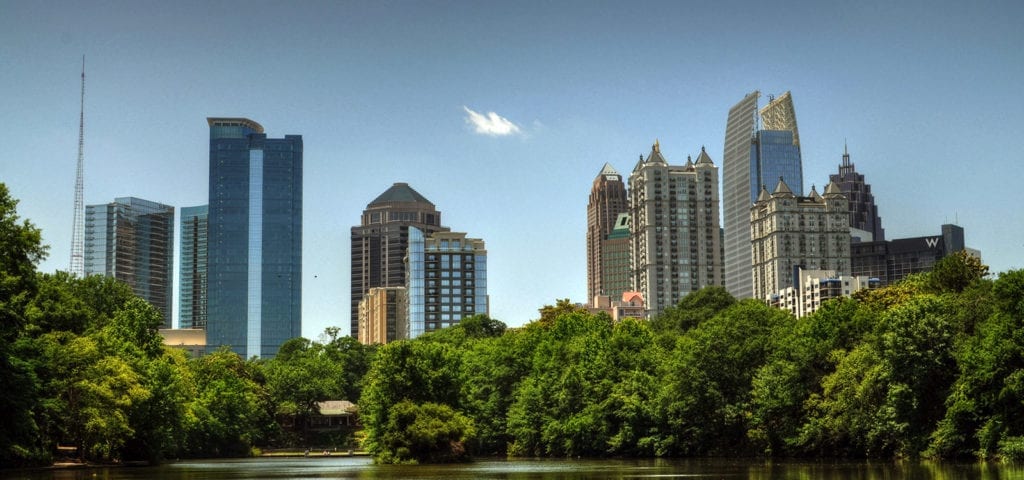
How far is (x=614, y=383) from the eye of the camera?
95.1 m

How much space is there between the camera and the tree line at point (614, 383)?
205 feet

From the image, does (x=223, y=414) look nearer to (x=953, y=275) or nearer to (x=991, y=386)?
(x=953, y=275)

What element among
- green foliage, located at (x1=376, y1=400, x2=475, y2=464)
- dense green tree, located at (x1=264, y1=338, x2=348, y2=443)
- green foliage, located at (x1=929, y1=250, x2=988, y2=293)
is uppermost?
green foliage, located at (x1=929, y1=250, x2=988, y2=293)

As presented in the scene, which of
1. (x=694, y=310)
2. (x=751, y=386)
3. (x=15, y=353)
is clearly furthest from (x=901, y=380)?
(x=694, y=310)

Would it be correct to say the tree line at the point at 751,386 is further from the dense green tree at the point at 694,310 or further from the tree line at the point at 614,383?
the dense green tree at the point at 694,310

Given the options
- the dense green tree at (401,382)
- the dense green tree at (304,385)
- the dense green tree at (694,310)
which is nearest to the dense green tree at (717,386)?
the dense green tree at (401,382)

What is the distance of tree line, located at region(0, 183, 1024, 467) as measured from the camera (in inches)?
2457

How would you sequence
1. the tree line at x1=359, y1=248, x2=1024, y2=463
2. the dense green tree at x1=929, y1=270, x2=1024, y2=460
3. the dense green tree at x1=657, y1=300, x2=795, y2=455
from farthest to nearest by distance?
1. the dense green tree at x1=657, y1=300, x2=795, y2=455
2. the tree line at x1=359, y1=248, x2=1024, y2=463
3. the dense green tree at x1=929, y1=270, x2=1024, y2=460

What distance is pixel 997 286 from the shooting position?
208ft

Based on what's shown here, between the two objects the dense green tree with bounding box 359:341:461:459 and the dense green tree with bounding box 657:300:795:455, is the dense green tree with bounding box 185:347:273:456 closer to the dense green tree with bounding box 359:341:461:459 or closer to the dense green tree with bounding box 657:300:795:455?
the dense green tree with bounding box 359:341:461:459

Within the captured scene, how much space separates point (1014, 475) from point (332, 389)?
131567mm

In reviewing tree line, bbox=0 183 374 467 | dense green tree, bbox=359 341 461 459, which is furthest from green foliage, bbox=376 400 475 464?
tree line, bbox=0 183 374 467

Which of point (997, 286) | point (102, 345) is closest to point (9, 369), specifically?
point (102, 345)

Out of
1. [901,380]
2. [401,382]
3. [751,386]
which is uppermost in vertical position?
[401,382]
